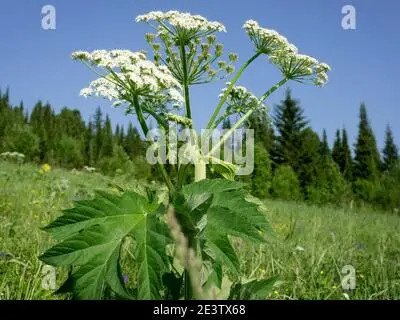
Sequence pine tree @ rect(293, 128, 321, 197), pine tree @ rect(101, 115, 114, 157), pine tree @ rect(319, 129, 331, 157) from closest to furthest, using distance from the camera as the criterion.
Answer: pine tree @ rect(293, 128, 321, 197) → pine tree @ rect(319, 129, 331, 157) → pine tree @ rect(101, 115, 114, 157)

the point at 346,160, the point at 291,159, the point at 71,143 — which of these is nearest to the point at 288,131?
the point at 291,159

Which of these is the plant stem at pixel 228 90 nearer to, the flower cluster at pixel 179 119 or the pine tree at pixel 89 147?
the flower cluster at pixel 179 119

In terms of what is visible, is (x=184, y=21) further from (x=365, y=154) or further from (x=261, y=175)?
(x=365, y=154)

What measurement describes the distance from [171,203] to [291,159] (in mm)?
41721

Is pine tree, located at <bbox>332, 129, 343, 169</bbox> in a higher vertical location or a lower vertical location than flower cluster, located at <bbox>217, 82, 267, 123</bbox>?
higher

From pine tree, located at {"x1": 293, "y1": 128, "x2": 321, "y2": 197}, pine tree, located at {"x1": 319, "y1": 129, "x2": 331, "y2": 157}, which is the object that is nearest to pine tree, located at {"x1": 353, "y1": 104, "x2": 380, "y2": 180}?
pine tree, located at {"x1": 319, "y1": 129, "x2": 331, "y2": 157}

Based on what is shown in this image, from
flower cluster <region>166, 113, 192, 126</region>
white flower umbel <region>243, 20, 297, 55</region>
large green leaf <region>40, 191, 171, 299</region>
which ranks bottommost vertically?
large green leaf <region>40, 191, 171, 299</region>

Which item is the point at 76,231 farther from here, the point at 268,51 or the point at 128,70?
the point at 268,51

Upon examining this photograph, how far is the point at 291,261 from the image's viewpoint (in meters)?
3.89

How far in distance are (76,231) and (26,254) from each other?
2014 millimetres

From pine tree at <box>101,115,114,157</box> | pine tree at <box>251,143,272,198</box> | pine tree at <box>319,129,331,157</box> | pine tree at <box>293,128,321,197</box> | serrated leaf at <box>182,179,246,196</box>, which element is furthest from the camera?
pine tree at <box>101,115,114,157</box>

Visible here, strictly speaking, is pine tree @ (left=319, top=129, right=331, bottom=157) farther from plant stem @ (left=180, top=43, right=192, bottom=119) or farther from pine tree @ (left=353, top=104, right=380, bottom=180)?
plant stem @ (left=180, top=43, right=192, bottom=119)

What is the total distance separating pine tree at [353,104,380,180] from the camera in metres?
50.3
